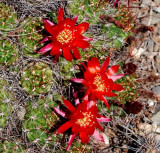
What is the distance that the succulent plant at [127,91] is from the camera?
3.55m

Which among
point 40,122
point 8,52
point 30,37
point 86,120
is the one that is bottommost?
point 40,122

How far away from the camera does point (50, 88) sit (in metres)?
3.29

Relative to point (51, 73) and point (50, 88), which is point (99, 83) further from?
point (50, 88)

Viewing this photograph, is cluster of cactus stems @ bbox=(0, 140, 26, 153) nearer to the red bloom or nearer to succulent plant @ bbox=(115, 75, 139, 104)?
the red bloom

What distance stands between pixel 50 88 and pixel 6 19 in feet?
3.43

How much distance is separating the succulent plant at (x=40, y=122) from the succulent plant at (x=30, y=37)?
67 centimetres

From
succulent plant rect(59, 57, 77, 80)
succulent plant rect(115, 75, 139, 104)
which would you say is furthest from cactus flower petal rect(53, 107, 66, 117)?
succulent plant rect(115, 75, 139, 104)

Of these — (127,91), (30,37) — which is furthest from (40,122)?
(127,91)

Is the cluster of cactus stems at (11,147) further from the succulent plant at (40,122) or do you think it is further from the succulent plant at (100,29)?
the succulent plant at (100,29)

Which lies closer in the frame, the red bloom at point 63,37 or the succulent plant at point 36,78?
the red bloom at point 63,37

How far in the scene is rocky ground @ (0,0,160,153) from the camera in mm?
3088

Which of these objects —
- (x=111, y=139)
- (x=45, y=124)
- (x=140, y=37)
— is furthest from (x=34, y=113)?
(x=140, y=37)

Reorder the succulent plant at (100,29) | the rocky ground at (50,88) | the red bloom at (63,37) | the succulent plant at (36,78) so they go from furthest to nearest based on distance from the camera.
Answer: the succulent plant at (100,29)
the rocky ground at (50,88)
the succulent plant at (36,78)
the red bloom at (63,37)

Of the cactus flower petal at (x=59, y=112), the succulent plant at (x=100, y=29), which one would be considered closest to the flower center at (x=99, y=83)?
the cactus flower petal at (x=59, y=112)
